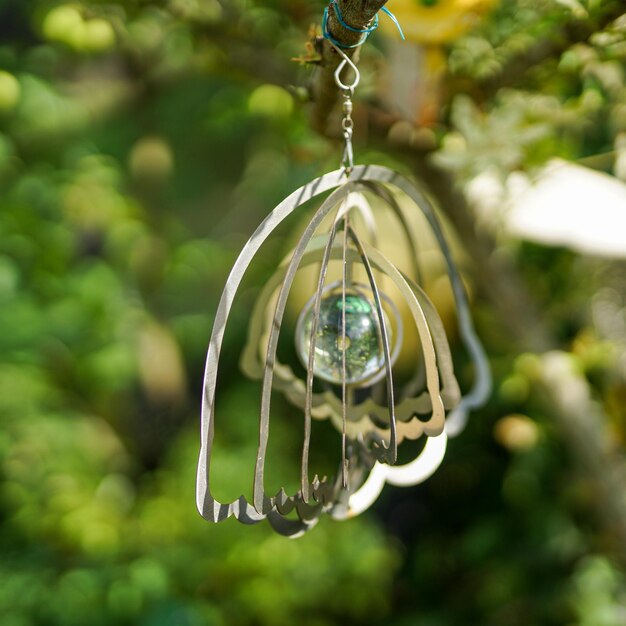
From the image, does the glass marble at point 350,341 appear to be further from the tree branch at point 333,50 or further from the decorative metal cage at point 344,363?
the tree branch at point 333,50

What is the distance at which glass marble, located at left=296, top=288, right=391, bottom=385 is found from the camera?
492 millimetres

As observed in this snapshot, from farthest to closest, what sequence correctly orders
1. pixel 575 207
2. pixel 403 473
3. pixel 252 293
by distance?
pixel 252 293 → pixel 575 207 → pixel 403 473

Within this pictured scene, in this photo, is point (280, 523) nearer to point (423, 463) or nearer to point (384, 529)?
point (423, 463)

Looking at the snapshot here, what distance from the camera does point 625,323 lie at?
53.4 inches

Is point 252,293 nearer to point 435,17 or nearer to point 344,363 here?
point 435,17

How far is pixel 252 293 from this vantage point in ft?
4.62

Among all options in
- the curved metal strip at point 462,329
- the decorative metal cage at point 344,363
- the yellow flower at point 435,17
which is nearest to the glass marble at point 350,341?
the decorative metal cage at point 344,363

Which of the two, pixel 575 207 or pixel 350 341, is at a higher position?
pixel 575 207

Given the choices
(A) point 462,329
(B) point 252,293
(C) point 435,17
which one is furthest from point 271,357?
Answer: (B) point 252,293

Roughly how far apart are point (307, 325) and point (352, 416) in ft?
0.31

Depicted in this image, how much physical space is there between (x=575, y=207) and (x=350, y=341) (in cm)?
53

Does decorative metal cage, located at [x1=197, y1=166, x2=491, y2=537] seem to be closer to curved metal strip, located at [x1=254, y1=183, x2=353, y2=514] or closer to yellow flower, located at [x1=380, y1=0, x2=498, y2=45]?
curved metal strip, located at [x1=254, y1=183, x2=353, y2=514]

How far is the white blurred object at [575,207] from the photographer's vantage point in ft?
2.79

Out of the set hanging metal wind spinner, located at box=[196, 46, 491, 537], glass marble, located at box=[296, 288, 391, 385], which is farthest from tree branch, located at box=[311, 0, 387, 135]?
glass marble, located at box=[296, 288, 391, 385]
